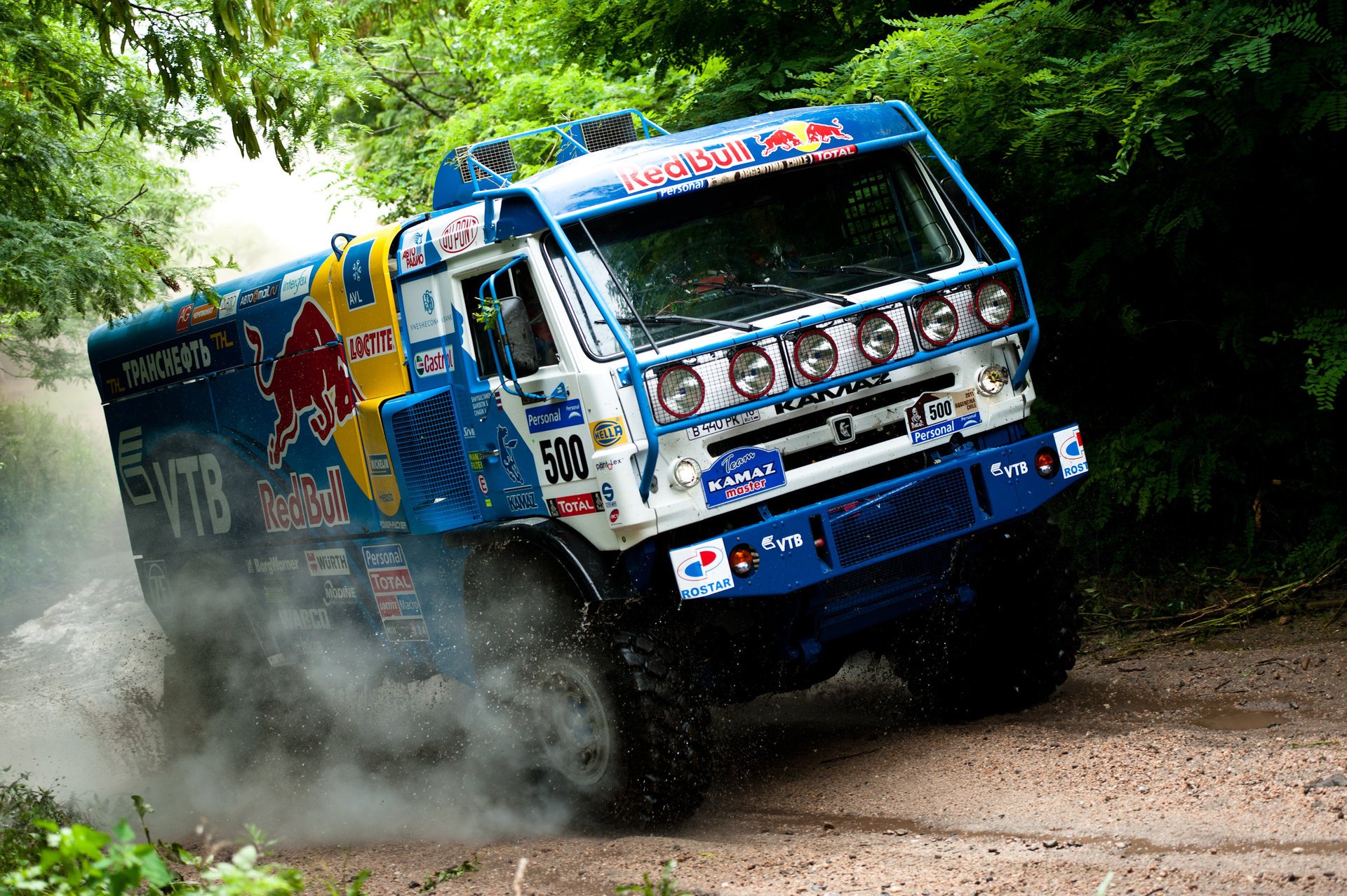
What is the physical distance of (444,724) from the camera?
747 centimetres

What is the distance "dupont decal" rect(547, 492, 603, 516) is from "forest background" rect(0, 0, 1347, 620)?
261 cm

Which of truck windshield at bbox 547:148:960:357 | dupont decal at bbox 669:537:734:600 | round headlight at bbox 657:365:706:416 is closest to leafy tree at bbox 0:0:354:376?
truck windshield at bbox 547:148:960:357

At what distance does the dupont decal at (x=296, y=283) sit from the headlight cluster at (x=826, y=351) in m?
3.05

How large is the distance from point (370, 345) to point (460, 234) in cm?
112

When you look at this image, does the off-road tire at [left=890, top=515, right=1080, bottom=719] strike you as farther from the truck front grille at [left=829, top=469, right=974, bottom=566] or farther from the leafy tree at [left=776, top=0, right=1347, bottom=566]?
the leafy tree at [left=776, top=0, right=1347, bottom=566]

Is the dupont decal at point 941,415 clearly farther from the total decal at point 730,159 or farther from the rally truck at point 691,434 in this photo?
the total decal at point 730,159

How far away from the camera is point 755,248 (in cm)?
628

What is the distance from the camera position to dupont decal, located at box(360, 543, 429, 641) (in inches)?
296

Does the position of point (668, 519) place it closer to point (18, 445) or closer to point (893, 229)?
point (893, 229)

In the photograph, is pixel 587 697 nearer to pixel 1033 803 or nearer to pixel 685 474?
pixel 685 474

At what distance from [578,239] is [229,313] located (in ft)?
11.6

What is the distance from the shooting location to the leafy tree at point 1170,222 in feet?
22.5

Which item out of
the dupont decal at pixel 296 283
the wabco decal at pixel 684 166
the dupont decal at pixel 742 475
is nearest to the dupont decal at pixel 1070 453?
the dupont decal at pixel 742 475

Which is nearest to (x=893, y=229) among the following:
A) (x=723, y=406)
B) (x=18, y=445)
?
(x=723, y=406)
